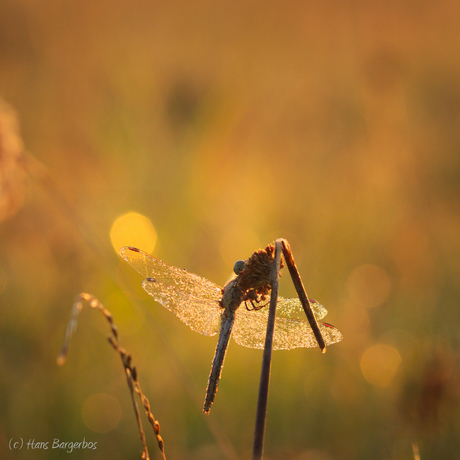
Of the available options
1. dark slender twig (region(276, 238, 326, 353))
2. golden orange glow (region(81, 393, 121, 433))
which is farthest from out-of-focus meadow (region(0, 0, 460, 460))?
dark slender twig (region(276, 238, 326, 353))

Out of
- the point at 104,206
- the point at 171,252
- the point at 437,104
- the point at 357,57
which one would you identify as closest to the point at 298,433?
the point at 171,252

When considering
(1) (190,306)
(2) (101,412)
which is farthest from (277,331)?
(2) (101,412)

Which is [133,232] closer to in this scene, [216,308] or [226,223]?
[226,223]

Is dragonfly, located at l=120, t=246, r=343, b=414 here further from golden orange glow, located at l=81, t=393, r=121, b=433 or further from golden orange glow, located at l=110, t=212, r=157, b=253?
golden orange glow, located at l=110, t=212, r=157, b=253

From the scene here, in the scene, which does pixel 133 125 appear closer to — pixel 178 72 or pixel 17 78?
pixel 178 72

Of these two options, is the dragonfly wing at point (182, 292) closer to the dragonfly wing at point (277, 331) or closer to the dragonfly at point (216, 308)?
the dragonfly at point (216, 308)

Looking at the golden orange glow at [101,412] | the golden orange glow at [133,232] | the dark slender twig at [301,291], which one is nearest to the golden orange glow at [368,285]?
the golden orange glow at [133,232]

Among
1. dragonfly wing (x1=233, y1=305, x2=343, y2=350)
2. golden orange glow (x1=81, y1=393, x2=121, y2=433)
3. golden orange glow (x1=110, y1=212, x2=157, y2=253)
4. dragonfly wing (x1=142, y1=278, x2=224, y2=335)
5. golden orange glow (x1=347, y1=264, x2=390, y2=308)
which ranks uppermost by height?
golden orange glow (x1=110, y1=212, x2=157, y2=253)
